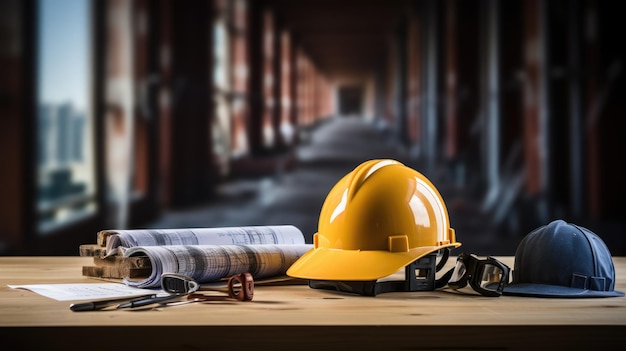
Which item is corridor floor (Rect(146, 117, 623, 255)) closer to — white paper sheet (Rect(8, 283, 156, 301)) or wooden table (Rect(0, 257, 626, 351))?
white paper sheet (Rect(8, 283, 156, 301))

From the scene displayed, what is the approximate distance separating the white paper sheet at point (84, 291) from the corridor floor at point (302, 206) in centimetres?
317

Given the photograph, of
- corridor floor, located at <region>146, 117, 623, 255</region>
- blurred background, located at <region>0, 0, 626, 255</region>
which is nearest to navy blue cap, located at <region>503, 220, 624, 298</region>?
blurred background, located at <region>0, 0, 626, 255</region>

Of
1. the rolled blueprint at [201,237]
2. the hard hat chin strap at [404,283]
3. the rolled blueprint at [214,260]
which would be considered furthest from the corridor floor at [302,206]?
the hard hat chin strap at [404,283]

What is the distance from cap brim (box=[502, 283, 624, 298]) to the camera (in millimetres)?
1250

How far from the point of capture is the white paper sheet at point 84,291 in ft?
4.02

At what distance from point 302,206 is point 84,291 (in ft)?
11.7

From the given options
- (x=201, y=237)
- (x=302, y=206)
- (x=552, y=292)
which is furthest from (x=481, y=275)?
(x=302, y=206)

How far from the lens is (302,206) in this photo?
15.9ft

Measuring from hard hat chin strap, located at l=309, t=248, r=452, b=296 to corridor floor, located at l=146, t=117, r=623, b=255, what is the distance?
3268mm
